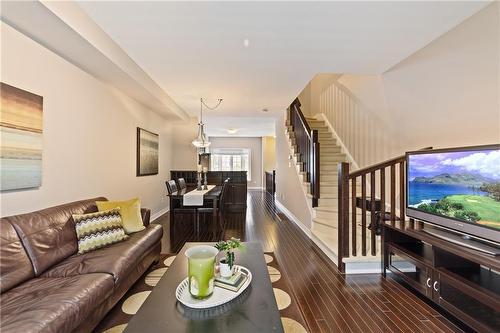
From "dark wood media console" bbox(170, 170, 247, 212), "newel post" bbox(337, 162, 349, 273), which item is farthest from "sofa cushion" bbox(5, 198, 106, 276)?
"dark wood media console" bbox(170, 170, 247, 212)

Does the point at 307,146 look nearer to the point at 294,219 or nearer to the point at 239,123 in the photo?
the point at 294,219

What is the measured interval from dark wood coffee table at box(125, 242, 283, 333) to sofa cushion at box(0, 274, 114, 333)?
1.49 feet

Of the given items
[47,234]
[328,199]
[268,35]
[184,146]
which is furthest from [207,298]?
[184,146]

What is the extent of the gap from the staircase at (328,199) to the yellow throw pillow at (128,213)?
2484 mm

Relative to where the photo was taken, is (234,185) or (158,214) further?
(234,185)

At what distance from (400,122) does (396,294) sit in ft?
7.29

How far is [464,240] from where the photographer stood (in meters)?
2.01

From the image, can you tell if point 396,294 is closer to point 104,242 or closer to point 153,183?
point 104,242

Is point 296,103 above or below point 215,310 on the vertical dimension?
above

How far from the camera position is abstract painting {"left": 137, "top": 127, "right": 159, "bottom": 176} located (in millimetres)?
4898

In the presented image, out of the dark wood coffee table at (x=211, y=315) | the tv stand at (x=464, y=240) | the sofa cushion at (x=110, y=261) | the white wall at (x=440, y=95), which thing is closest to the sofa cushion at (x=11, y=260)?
the sofa cushion at (x=110, y=261)

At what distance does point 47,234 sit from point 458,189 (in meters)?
3.53

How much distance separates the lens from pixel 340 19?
2146mm

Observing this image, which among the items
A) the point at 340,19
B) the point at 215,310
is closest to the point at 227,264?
the point at 215,310
